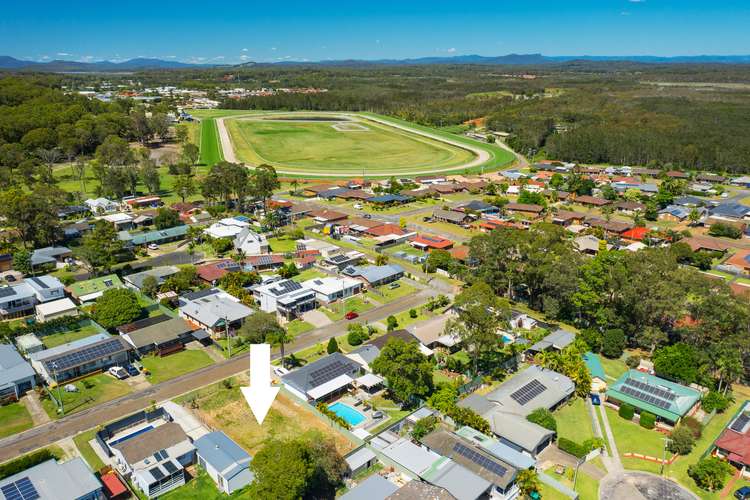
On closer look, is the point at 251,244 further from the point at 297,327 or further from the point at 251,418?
the point at 251,418

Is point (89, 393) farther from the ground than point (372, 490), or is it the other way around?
point (372, 490)

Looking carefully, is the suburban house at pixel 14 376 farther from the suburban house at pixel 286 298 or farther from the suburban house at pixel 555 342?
the suburban house at pixel 555 342

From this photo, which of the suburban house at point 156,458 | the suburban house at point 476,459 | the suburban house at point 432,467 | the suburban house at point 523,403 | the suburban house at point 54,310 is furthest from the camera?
the suburban house at point 54,310

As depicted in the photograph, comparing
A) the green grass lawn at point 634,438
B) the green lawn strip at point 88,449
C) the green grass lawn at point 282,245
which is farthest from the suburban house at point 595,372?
the green grass lawn at point 282,245

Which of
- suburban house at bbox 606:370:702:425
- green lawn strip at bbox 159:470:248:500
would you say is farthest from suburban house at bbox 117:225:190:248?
suburban house at bbox 606:370:702:425

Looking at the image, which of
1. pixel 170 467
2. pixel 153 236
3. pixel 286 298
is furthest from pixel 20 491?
pixel 153 236

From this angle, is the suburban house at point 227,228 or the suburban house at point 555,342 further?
the suburban house at point 227,228

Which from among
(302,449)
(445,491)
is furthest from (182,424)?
(445,491)
